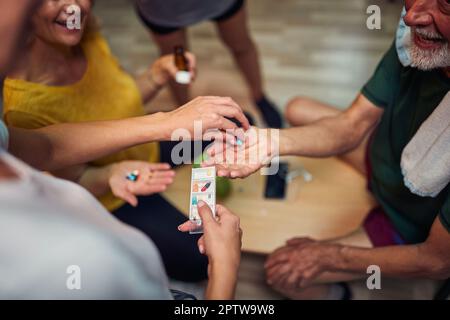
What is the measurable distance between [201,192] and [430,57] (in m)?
0.45

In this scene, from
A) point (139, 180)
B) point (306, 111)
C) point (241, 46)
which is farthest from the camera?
point (241, 46)

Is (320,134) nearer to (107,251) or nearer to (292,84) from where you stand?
(107,251)

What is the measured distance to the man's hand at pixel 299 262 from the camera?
1.04m

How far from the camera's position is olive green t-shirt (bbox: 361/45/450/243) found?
879 mm

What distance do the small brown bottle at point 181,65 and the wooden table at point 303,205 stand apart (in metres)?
0.22

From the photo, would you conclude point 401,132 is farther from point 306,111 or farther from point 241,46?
point 241,46

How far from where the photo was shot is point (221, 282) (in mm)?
647

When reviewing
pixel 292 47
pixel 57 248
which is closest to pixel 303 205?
pixel 57 248

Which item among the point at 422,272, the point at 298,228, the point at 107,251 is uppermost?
the point at 107,251

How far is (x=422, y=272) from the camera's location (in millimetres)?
906

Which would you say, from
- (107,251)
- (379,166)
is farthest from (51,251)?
(379,166)

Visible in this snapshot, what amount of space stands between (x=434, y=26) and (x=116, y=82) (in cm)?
70

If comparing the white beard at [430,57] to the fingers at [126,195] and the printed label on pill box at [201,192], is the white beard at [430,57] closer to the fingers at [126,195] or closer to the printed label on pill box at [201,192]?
the printed label on pill box at [201,192]

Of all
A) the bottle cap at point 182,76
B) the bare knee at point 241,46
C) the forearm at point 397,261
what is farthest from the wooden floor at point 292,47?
the forearm at point 397,261
